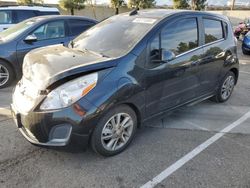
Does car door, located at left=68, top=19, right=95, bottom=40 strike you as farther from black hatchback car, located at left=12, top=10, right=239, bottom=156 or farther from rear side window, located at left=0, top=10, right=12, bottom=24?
rear side window, located at left=0, top=10, right=12, bottom=24

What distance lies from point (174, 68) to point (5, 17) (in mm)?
8575

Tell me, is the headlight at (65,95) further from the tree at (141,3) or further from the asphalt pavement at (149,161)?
the tree at (141,3)

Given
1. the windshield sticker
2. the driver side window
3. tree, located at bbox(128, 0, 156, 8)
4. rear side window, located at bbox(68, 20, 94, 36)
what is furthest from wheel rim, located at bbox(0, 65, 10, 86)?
tree, located at bbox(128, 0, 156, 8)

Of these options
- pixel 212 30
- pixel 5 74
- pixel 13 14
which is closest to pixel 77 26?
pixel 5 74

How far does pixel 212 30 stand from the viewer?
15.2 feet

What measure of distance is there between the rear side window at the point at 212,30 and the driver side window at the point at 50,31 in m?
3.47

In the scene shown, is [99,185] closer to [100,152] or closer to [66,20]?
[100,152]

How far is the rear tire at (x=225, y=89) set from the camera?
5.07 meters

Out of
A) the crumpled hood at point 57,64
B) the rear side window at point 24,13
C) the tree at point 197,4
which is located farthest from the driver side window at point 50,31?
the tree at point 197,4

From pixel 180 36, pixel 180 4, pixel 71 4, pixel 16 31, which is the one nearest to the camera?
Answer: pixel 180 36

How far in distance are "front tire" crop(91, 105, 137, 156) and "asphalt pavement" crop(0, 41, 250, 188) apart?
119 mm

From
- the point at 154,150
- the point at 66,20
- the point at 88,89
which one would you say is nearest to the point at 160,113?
the point at 154,150

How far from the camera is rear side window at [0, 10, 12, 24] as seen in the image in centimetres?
1025

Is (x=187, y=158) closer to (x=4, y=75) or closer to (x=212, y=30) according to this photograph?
(x=212, y=30)
